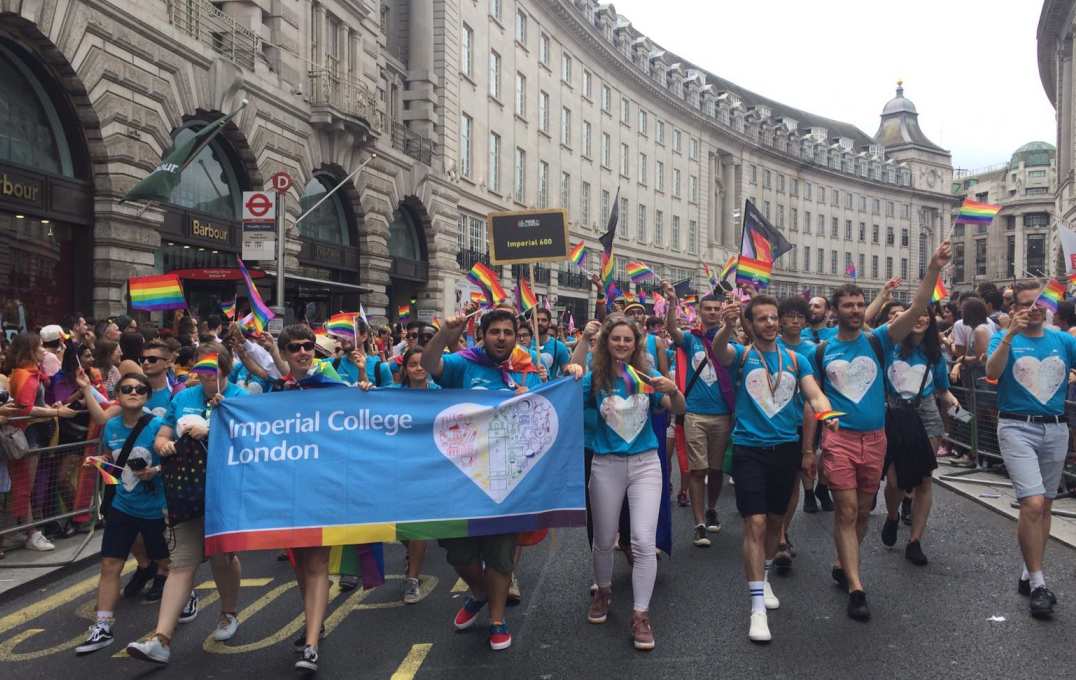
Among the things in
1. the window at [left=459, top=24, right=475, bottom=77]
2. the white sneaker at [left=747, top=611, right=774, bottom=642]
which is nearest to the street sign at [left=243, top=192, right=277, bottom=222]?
the white sneaker at [left=747, top=611, right=774, bottom=642]

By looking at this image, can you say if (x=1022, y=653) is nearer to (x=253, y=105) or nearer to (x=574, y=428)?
(x=574, y=428)

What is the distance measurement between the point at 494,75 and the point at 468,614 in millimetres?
32779

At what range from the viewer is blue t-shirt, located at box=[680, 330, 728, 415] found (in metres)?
7.43

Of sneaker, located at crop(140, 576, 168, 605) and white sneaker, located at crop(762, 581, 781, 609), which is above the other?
white sneaker, located at crop(762, 581, 781, 609)

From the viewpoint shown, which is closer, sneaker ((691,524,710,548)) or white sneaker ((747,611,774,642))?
white sneaker ((747,611,774,642))

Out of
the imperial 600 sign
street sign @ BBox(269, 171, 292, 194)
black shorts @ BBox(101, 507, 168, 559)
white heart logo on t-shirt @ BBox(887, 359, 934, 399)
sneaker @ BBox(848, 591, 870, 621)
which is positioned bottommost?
sneaker @ BBox(848, 591, 870, 621)

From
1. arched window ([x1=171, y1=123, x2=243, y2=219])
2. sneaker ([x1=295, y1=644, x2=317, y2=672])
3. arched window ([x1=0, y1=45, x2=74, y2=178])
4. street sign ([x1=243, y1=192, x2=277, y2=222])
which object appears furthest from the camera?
arched window ([x1=171, y1=123, x2=243, y2=219])

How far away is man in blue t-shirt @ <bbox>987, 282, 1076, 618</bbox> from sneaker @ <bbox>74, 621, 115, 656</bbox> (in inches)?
214

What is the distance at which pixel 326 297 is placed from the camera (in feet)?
81.6

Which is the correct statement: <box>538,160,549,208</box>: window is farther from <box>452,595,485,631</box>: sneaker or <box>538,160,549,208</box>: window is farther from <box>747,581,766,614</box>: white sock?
<box>747,581,766,614</box>: white sock

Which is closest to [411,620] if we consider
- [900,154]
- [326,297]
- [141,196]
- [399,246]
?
[141,196]

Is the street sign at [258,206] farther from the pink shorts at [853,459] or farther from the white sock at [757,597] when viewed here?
the white sock at [757,597]

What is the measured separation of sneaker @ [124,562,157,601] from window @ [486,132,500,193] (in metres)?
29.9

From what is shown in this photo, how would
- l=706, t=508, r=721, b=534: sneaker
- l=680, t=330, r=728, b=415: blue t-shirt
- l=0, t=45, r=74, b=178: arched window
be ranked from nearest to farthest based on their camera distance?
1. l=680, t=330, r=728, b=415: blue t-shirt
2. l=706, t=508, r=721, b=534: sneaker
3. l=0, t=45, r=74, b=178: arched window
